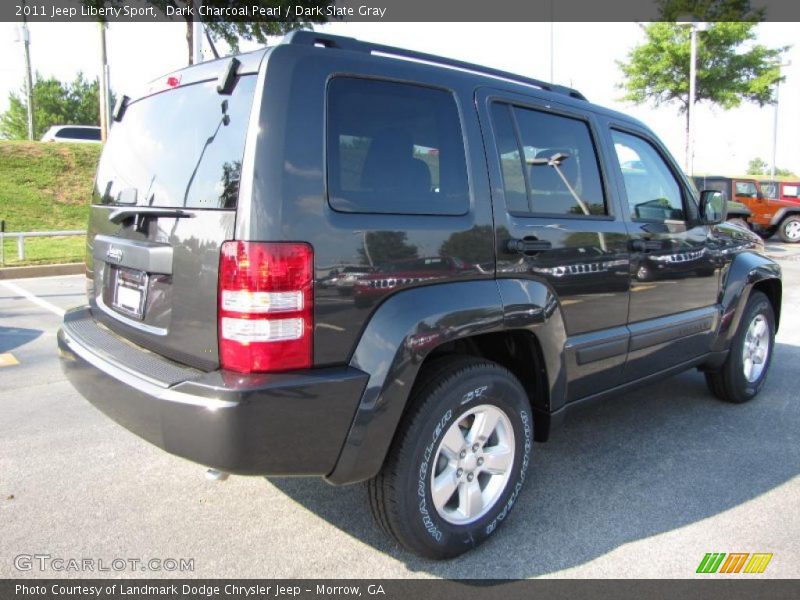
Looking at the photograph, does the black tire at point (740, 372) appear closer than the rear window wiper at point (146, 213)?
No

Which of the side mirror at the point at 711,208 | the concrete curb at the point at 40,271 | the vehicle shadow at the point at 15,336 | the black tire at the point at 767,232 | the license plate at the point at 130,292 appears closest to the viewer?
the license plate at the point at 130,292

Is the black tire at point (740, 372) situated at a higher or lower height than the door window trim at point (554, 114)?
lower

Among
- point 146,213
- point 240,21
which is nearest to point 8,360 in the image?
point 146,213

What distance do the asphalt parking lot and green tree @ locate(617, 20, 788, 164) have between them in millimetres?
23754

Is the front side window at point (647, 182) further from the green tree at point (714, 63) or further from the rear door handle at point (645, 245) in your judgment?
the green tree at point (714, 63)

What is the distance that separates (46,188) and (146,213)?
684 inches

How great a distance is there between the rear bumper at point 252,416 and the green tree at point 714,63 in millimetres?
26067

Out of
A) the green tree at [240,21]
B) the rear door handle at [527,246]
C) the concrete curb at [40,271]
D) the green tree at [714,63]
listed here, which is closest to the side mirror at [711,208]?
the rear door handle at [527,246]

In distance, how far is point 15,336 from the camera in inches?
248

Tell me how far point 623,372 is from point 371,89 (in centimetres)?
205

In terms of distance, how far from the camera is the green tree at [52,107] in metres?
45.3

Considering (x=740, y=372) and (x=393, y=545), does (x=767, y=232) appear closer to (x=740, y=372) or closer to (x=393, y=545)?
(x=740, y=372)

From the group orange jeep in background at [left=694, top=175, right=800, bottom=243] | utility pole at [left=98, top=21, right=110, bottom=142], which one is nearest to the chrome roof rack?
utility pole at [left=98, top=21, right=110, bottom=142]

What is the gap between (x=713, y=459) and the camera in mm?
3500
